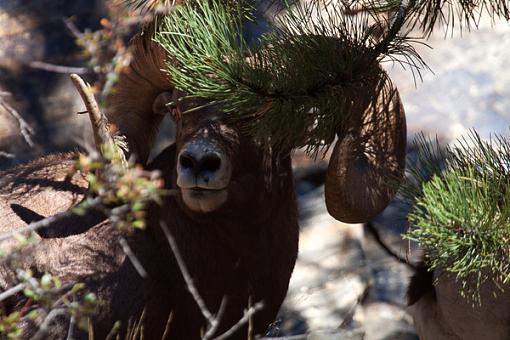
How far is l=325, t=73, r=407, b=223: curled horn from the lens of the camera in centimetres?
387

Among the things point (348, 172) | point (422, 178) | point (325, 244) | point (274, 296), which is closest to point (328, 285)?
point (325, 244)

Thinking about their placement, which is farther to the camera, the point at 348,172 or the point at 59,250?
the point at 59,250

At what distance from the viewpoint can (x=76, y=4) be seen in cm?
799

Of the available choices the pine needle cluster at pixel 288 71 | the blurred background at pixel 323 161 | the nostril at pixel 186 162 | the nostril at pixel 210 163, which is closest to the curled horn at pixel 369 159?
the pine needle cluster at pixel 288 71

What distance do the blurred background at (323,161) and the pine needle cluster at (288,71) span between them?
8.71 ft

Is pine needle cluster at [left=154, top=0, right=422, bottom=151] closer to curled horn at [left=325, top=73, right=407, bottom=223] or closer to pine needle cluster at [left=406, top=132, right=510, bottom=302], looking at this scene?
curled horn at [left=325, top=73, right=407, bottom=223]

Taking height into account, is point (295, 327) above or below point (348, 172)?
below

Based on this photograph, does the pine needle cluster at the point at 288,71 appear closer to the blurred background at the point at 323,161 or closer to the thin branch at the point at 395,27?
the thin branch at the point at 395,27

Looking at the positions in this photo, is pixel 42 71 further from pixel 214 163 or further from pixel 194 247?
pixel 214 163

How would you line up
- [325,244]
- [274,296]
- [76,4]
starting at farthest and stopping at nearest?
[76,4] < [325,244] < [274,296]

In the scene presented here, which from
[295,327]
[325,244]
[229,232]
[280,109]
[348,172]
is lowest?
[295,327]

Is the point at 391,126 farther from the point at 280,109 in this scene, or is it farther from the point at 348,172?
the point at 280,109

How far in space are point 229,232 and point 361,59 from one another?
1378 millimetres

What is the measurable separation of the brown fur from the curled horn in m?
0.40
